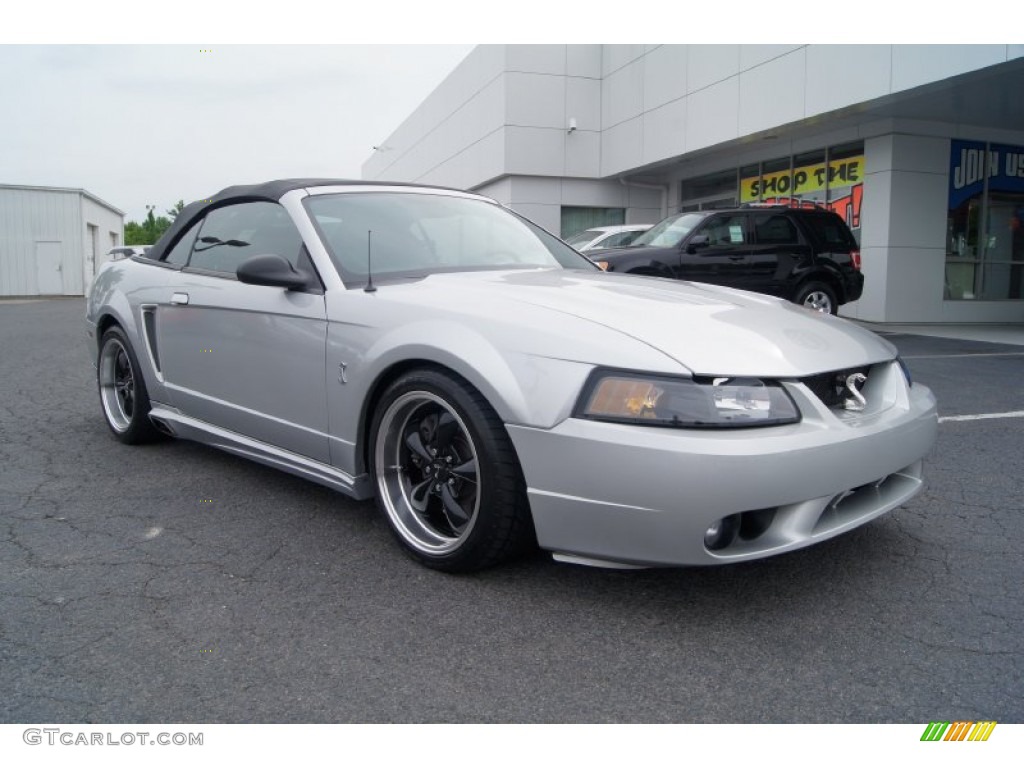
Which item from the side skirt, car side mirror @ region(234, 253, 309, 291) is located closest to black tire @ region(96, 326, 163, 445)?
the side skirt

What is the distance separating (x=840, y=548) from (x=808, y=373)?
2.90 ft

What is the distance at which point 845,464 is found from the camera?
2488 mm

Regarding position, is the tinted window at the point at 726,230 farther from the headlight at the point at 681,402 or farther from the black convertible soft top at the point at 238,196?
the headlight at the point at 681,402

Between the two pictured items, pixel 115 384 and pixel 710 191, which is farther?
pixel 710 191

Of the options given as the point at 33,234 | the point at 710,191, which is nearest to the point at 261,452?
the point at 710,191

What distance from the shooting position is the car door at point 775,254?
11.0 metres

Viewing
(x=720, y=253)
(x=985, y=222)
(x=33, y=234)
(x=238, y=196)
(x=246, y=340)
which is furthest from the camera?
(x=33, y=234)

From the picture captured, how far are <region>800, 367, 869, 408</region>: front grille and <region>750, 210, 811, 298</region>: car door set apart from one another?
845cm

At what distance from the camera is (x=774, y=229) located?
11.1 m

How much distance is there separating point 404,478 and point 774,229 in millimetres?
9195

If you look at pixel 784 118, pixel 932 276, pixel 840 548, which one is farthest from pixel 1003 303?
pixel 840 548

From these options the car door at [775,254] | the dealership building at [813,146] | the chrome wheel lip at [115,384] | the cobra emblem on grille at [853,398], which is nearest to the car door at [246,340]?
the chrome wheel lip at [115,384]

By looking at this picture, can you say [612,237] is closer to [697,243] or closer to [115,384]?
[697,243]

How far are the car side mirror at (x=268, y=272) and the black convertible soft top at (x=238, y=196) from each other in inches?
23.7
